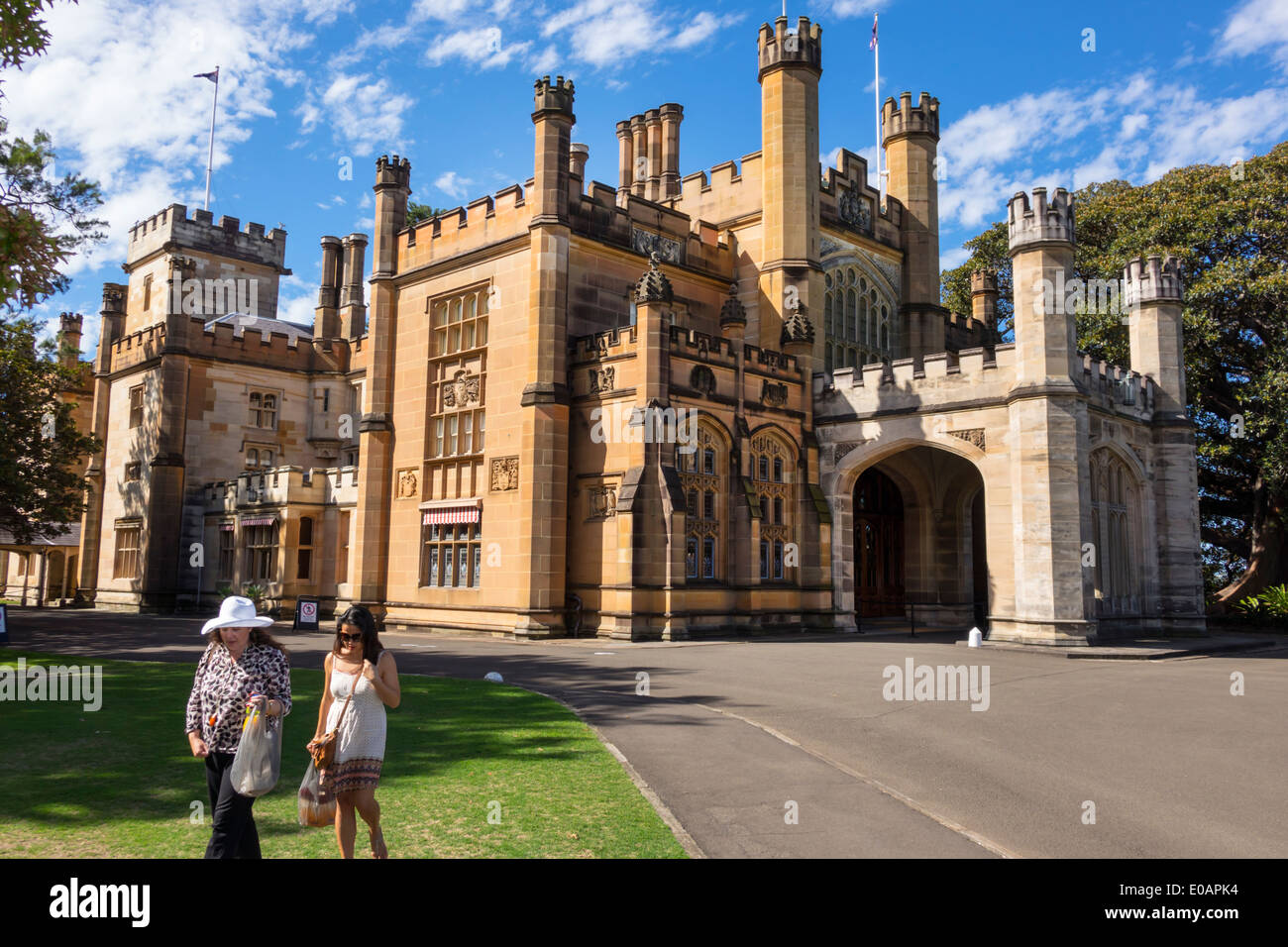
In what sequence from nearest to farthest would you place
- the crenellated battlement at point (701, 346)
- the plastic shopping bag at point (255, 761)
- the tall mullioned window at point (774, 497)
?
the plastic shopping bag at point (255, 761), the crenellated battlement at point (701, 346), the tall mullioned window at point (774, 497)

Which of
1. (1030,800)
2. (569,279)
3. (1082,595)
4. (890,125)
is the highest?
(890,125)

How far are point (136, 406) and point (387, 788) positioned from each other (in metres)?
34.3

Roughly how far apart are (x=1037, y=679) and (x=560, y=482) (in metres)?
12.2

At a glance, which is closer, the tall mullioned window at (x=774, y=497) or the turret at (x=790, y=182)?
the tall mullioned window at (x=774, y=497)

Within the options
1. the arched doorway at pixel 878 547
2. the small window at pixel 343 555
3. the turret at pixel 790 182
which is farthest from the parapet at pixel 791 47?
the small window at pixel 343 555

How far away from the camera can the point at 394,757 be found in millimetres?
7863

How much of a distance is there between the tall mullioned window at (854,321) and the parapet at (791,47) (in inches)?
245

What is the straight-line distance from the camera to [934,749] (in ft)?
30.1

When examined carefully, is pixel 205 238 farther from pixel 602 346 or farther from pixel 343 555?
pixel 602 346

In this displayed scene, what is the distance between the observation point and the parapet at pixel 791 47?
87.0 ft

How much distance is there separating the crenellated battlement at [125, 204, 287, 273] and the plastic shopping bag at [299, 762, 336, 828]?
43.7 m

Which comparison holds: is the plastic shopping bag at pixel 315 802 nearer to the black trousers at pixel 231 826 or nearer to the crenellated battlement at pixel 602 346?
the black trousers at pixel 231 826
